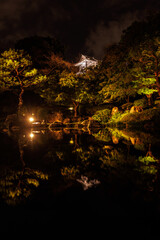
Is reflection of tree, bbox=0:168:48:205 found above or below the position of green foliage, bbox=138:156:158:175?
below

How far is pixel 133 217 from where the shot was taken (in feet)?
5.35

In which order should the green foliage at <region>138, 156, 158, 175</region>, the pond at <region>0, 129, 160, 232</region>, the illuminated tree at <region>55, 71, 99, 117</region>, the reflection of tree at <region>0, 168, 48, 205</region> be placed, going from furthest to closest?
1. the illuminated tree at <region>55, 71, 99, 117</region>
2. the green foliage at <region>138, 156, 158, 175</region>
3. the reflection of tree at <region>0, 168, 48, 205</region>
4. the pond at <region>0, 129, 160, 232</region>

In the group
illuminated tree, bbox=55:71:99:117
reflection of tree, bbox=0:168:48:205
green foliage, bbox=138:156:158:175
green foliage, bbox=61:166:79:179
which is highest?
illuminated tree, bbox=55:71:99:117

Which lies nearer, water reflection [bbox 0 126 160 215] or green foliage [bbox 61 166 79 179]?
water reflection [bbox 0 126 160 215]

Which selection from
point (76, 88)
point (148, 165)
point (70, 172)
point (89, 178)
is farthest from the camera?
point (76, 88)

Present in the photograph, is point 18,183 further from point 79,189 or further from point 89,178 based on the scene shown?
point 89,178

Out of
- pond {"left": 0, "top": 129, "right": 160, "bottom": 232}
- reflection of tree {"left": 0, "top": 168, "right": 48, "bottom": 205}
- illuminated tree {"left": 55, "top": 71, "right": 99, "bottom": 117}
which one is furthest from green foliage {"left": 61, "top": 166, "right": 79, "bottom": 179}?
illuminated tree {"left": 55, "top": 71, "right": 99, "bottom": 117}

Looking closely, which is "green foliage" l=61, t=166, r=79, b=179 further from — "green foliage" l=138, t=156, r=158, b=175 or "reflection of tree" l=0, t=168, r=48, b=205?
"green foliage" l=138, t=156, r=158, b=175

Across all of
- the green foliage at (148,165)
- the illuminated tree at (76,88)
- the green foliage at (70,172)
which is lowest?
the green foliage at (70,172)

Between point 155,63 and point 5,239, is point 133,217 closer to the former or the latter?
point 5,239

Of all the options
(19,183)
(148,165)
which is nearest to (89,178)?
(19,183)

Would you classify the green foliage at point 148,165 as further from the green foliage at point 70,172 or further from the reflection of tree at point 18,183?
the reflection of tree at point 18,183

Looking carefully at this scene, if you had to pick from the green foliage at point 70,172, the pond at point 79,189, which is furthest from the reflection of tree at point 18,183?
the green foliage at point 70,172

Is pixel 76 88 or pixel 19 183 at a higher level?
pixel 76 88
